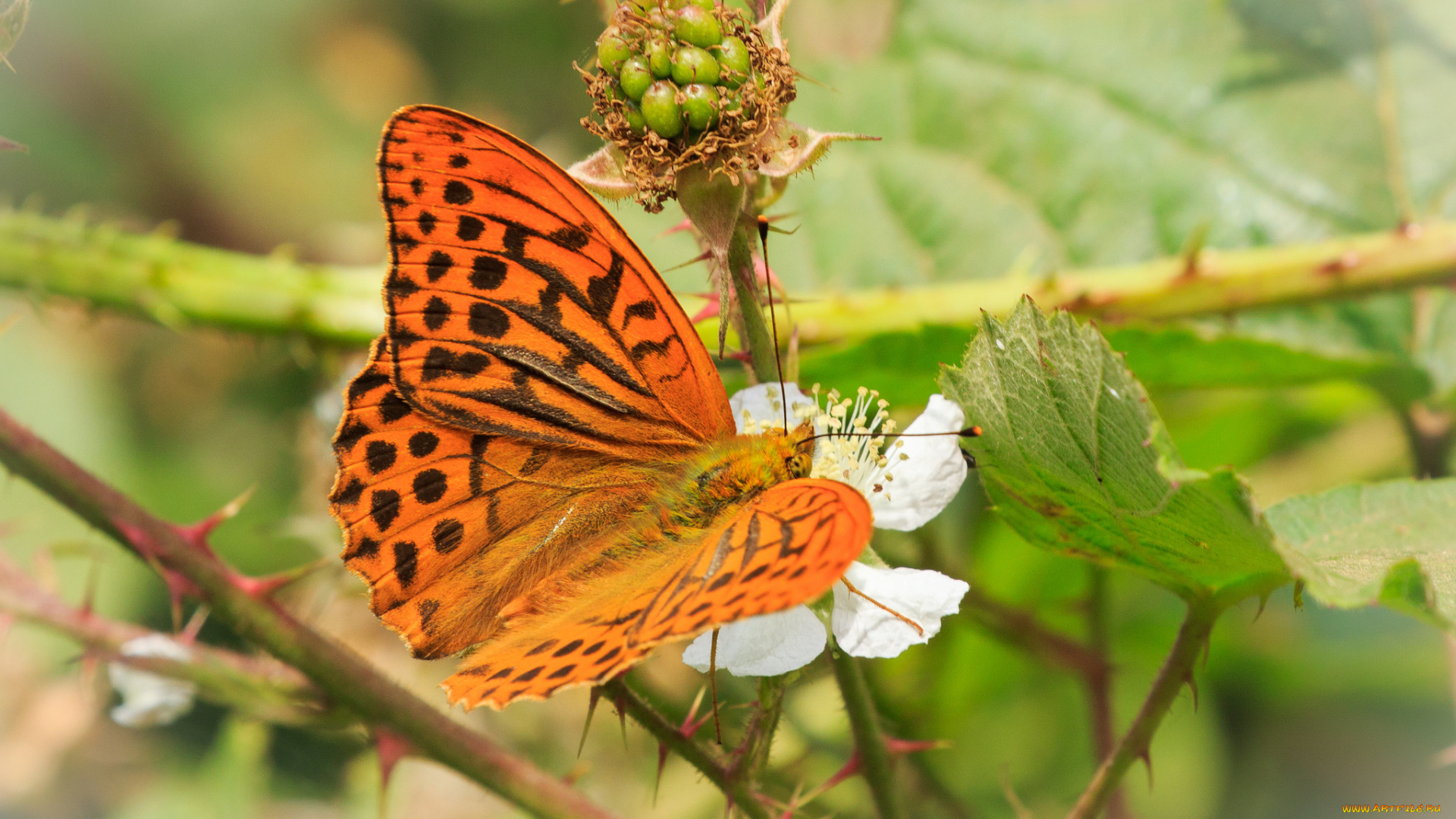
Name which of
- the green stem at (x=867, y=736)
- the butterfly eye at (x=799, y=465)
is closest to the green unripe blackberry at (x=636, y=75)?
the butterfly eye at (x=799, y=465)

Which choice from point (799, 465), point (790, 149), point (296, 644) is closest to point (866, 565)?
point (799, 465)

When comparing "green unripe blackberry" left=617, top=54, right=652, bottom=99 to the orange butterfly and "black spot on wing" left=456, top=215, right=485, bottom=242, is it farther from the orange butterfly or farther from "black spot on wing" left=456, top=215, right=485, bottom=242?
"black spot on wing" left=456, top=215, right=485, bottom=242

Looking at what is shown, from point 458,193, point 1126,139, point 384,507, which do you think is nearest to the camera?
point 458,193

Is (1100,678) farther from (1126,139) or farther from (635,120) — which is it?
(635,120)

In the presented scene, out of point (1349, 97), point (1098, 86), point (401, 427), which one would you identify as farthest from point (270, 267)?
point (1349, 97)

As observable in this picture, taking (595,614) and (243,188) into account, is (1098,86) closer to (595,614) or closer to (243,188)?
(595,614)

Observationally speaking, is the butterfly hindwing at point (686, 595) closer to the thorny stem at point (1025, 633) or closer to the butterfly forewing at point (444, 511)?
the butterfly forewing at point (444, 511)

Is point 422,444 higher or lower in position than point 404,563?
higher
